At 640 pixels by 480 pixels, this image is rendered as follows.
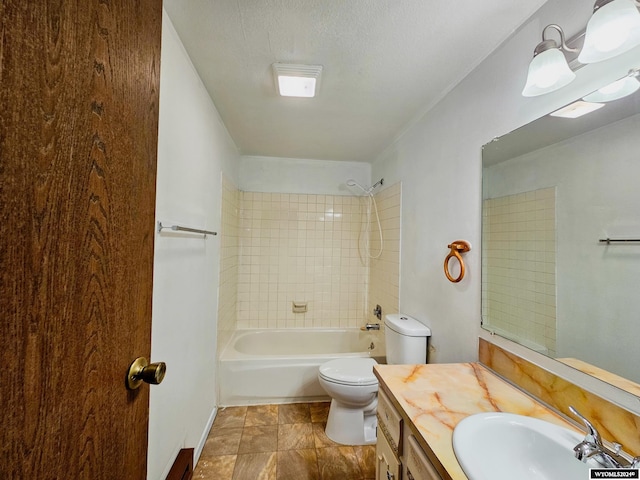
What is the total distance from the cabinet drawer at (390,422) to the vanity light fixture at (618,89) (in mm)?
1195

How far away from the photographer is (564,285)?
0.93m

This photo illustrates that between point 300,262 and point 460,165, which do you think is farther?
point 300,262

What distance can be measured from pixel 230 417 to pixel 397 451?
5.28ft

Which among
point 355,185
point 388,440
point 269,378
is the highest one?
point 355,185

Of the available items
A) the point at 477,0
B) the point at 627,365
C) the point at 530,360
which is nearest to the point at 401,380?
the point at 530,360

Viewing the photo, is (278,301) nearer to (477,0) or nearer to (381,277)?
(381,277)

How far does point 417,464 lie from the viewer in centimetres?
81

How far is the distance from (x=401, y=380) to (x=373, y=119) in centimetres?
170

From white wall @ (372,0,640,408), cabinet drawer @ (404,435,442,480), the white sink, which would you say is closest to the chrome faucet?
the white sink

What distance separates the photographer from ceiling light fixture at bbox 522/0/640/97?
723 millimetres

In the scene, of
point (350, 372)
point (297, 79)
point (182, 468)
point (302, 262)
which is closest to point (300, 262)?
point (302, 262)

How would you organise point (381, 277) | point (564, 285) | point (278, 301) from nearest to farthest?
point (564, 285) → point (381, 277) → point (278, 301)

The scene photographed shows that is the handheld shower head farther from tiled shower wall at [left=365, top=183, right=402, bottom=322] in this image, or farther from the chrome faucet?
the chrome faucet

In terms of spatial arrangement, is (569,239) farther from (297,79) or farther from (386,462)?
(297,79)
